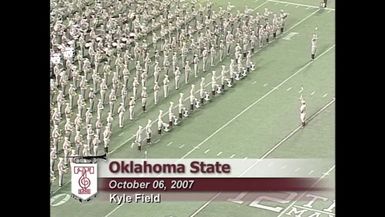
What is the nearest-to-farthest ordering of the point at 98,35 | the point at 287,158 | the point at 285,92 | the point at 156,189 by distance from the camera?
the point at 156,189
the point at 287,158
the point at 285,92
the point at 98,35

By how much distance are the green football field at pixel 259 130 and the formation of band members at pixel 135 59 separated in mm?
177

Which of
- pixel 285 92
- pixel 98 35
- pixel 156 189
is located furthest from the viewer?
pixel 98 35

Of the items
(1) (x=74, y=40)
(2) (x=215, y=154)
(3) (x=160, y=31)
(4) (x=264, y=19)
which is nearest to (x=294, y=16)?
(4) (x=264, y=19)

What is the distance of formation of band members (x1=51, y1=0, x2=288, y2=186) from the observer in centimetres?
2158

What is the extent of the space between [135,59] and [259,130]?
305 centimetres

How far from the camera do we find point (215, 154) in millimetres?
20609

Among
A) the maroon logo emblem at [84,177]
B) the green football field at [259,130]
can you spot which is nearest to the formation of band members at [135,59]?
Answer: the green football field at [259,130]

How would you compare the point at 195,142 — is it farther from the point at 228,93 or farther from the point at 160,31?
the point at 160,31

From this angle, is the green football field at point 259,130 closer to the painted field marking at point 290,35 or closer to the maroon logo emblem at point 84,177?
the painted field marking at point 290,35

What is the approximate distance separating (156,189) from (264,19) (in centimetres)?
646

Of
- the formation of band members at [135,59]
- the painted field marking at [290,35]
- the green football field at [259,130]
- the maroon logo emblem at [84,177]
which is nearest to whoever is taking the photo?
the maroon logo emblem at [84,177]

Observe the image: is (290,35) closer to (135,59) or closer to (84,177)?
(135,59)

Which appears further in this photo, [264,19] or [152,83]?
[264,19]

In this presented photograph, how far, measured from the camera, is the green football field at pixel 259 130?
773 inches
